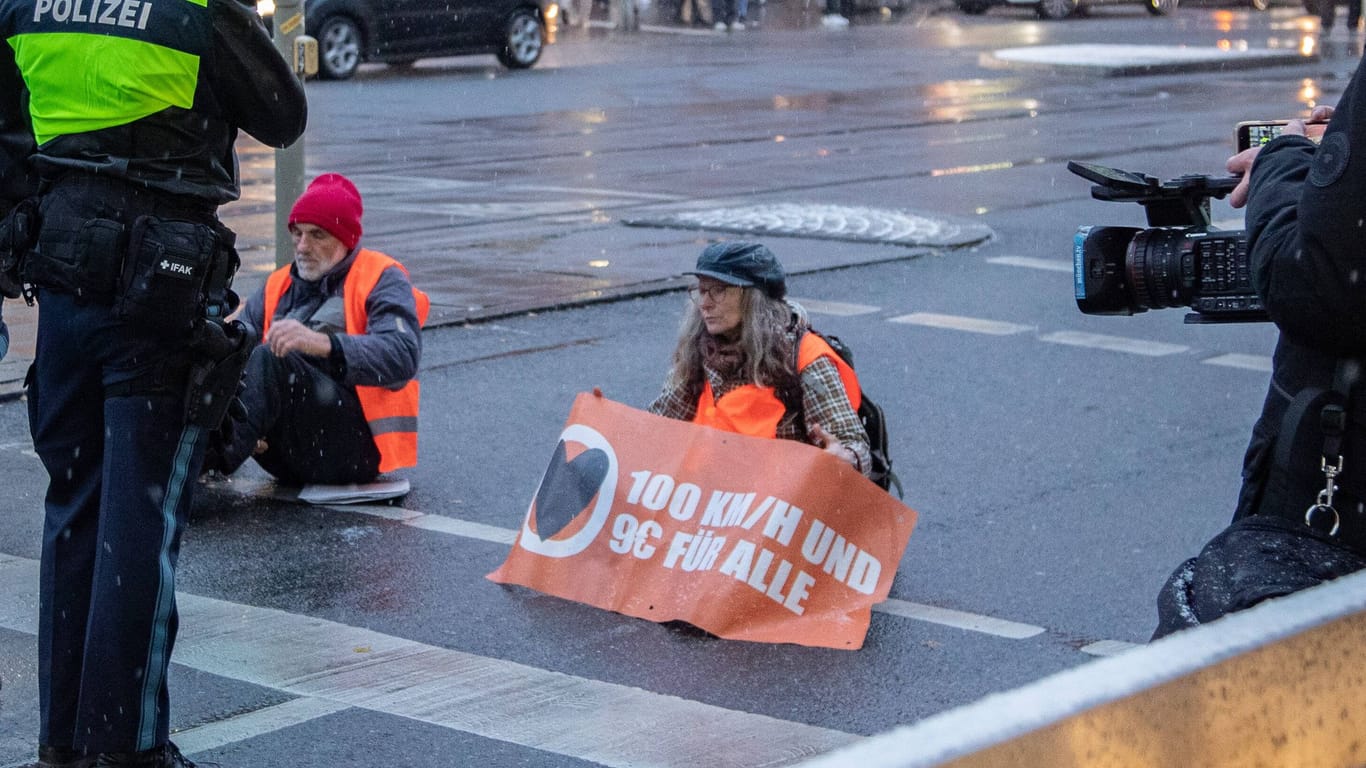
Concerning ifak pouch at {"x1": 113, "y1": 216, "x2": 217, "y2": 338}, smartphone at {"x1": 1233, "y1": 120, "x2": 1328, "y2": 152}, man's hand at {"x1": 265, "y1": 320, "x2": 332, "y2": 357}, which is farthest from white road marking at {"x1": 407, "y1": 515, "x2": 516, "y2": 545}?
smartphone at {"x1": 1233, "y1": 120, "x2": 1328, "y2": 152}

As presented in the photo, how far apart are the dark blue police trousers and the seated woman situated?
7.56 ft

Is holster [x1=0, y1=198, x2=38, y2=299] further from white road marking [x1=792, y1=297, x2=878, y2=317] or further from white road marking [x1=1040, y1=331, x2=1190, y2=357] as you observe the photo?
white road marking [x1=792, y1=297, x2=878, y2=317]

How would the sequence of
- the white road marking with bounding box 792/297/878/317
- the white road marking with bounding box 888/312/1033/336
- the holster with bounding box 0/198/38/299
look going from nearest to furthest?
the holster with bounding box 0/198/38/299 → the white road marking with bounding box 888/312/1033/336 → the white road marking with bounding box 792/297/878/317

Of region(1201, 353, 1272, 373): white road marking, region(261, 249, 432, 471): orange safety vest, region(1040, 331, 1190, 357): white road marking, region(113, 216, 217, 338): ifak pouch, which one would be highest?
region(113, 216, 217, 338): ifak pouch

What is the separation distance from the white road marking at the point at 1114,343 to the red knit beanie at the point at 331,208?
4320 millimetres

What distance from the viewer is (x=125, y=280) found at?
12.6ft

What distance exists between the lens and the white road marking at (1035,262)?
39.3 feet

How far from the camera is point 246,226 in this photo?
13.1m

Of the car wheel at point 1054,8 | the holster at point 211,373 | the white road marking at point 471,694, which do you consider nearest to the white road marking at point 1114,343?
the white road marking at point 471,694

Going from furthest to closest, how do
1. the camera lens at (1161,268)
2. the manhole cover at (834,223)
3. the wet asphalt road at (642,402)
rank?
the manhole cover at (834,223) < the wet asphalt road at (642,402) < the camera lens at (1161,268)

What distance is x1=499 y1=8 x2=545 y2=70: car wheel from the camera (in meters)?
26.6

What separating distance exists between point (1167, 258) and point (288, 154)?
22.1 ft

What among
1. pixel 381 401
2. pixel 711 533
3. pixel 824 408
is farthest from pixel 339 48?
pixel 711 533

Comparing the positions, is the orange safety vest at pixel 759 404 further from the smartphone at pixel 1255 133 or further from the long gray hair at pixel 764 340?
the smartphone at pixel 1255 133
